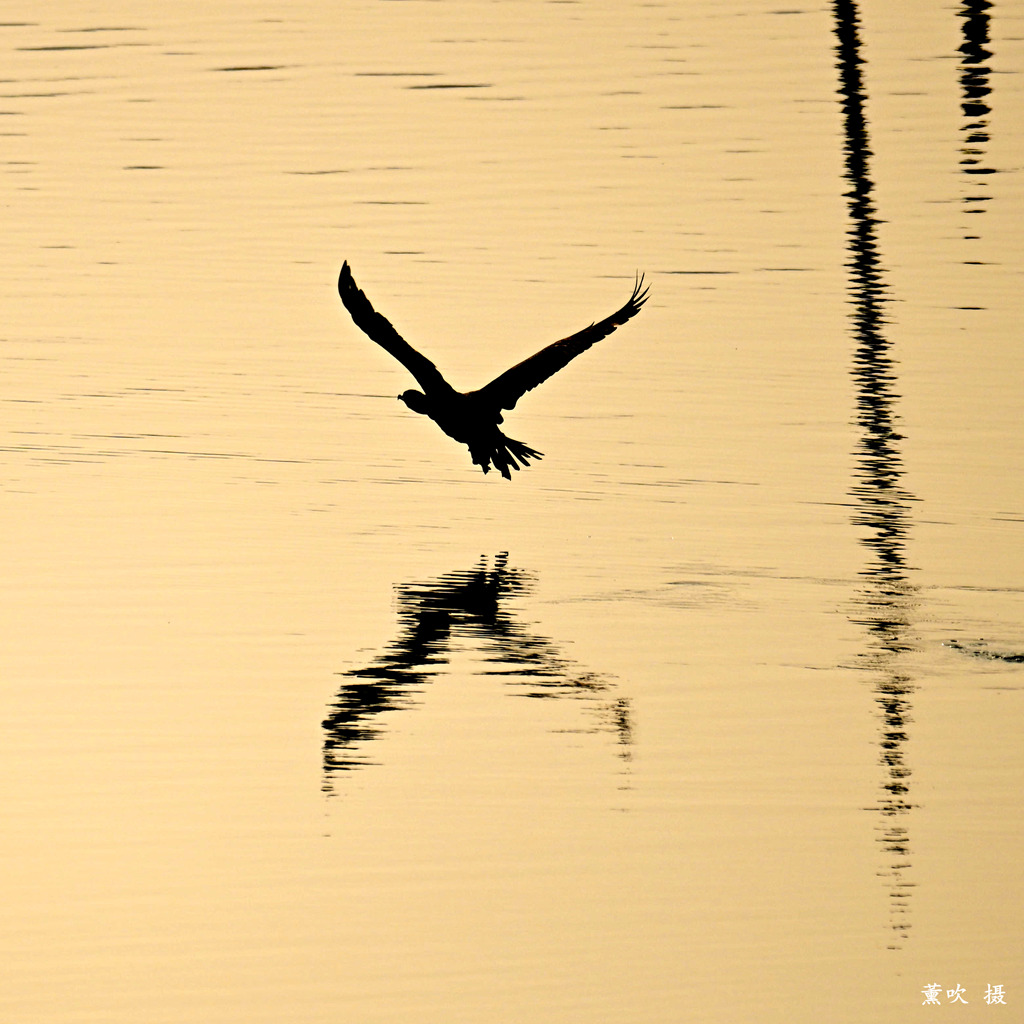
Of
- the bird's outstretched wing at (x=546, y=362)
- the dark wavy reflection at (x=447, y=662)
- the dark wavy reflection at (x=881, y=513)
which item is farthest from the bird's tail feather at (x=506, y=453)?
the dark wavy reflection at (x=881, y=513)

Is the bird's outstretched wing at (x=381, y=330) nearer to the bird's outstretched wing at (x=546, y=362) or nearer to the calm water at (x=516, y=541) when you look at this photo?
the bird's outstretched wing at (x=546, y=362)

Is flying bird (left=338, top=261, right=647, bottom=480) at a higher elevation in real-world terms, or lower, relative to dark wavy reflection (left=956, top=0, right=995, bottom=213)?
lower

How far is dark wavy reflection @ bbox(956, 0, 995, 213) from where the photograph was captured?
2047cm

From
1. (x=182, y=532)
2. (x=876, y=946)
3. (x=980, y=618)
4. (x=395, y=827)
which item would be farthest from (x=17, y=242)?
(x=876, y=946)

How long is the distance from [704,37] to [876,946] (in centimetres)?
1929

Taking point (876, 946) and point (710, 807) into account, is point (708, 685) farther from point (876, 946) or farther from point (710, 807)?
point (876, 946)

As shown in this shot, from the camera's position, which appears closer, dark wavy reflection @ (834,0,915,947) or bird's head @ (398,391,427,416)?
dark wavy reflection @ (834,0,915,947)

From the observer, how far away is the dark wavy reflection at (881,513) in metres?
9.09

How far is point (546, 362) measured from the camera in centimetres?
1252

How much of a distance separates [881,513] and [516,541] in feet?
6.57

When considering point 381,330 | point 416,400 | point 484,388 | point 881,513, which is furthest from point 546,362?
point 881,513

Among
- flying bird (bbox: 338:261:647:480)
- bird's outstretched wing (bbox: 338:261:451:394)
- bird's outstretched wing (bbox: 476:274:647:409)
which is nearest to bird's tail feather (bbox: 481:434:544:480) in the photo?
flying bird (bbox: 338:261:647:480)

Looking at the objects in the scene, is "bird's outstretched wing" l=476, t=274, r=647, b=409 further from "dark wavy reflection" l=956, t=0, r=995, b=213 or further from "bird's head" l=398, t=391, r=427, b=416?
"dark wavy reflection" l=956, t=0, r=995, b=213

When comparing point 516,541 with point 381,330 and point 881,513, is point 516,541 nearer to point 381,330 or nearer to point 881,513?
point 381,330
